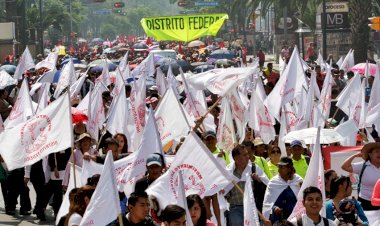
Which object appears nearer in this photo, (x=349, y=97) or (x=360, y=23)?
(x=349, y=97)

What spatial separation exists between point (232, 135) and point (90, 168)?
3113 millimetres

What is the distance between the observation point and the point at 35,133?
12.2 metres

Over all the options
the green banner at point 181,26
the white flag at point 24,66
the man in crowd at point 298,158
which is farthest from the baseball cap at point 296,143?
the green banner at point 181,26

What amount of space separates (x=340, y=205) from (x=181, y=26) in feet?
94.6

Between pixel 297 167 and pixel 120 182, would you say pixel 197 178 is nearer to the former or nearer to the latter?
pixel 120 182

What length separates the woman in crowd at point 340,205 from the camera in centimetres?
959

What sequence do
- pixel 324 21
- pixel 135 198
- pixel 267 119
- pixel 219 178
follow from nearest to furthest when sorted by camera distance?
pixel 135 198 → pixel 219 178 → pixel 267 119 → pixel 324 21

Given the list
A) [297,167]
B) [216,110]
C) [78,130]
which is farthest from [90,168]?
[216,110]

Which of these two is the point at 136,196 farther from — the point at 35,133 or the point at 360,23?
the point at 360,23

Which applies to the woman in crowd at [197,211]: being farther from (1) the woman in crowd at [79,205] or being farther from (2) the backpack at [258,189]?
(2) the backpack at [258,189]

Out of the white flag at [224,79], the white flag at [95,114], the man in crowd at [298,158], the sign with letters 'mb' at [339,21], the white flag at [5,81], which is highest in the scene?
the white flag at [224,79]

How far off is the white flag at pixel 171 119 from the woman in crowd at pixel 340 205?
11.3ft

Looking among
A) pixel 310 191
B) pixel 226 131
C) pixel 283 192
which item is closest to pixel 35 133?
pixel 283 192

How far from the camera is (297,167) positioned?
12.1 meters
